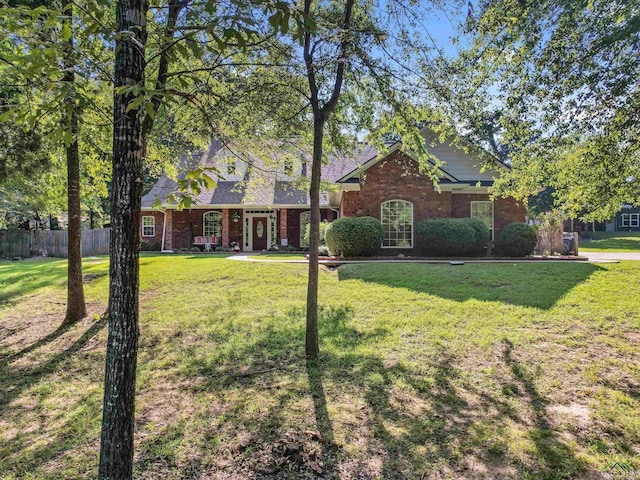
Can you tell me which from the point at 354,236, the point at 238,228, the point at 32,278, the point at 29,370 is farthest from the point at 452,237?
the point at 32,278

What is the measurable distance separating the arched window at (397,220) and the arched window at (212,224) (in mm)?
10763

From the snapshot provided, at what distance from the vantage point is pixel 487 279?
10344 mm

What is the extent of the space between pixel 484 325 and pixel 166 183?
20.6 m

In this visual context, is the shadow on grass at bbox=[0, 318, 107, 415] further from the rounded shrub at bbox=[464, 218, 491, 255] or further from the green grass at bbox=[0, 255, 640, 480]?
the rounded shrub at bbox=[464, 218, 491, 255]

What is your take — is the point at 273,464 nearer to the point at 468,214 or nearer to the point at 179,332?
the point at 179,332

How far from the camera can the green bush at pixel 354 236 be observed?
14.2 meters

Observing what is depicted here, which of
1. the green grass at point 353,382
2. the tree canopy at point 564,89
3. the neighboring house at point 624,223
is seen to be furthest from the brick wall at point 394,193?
the neighboring house at point 624,223

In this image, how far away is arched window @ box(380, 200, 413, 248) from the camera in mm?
15711

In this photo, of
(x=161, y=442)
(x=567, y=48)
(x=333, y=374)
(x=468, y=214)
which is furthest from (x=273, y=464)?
(x=468, y=214)

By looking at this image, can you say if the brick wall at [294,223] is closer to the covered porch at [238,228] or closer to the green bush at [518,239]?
the covered porch at [238,228]

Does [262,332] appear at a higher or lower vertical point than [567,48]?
lower

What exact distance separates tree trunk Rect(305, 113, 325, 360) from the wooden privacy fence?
68.9ft

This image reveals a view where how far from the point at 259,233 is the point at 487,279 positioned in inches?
576

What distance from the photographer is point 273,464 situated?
3.50 meters
